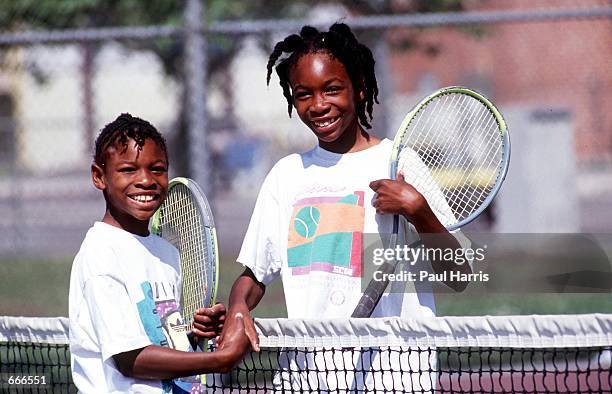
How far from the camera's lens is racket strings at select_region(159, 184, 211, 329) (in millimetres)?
3336

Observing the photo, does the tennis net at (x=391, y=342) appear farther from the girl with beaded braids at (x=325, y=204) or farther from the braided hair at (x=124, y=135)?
the braided hair at (x=124, y=135)

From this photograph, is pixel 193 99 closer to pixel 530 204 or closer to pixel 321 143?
pixel 321 143

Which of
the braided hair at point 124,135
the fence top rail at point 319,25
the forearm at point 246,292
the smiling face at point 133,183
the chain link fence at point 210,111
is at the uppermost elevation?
the chain link fence at point 210,111

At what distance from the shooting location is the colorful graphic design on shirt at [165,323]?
3010 mm

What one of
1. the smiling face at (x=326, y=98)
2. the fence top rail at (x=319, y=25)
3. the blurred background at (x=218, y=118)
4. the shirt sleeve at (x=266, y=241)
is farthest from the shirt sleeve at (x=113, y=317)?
the fence top rail at (x=319, y=25)

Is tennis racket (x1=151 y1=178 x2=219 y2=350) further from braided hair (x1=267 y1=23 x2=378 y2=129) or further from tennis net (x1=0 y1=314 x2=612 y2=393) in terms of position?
braided hair (x1=267 y1=23 x2=378 y2=129)

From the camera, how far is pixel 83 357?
10.0 ft

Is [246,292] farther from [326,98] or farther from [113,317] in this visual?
[326,98]

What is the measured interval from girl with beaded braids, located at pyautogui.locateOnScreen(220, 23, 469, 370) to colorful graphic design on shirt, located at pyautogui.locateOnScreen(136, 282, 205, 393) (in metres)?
0.16

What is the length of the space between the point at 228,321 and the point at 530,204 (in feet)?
25.4

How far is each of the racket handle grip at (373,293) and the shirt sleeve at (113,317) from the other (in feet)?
2.10

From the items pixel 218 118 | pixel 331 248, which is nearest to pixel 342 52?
pixel 331 248

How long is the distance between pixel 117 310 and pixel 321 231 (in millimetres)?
668

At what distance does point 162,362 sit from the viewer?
9.64ft
